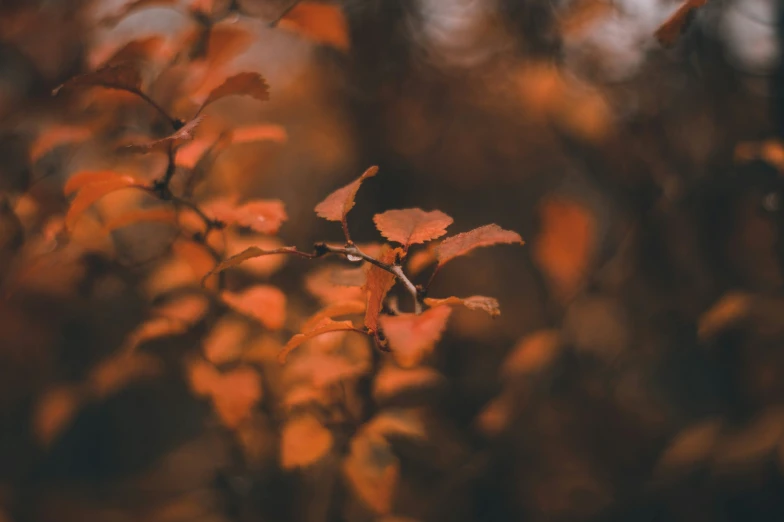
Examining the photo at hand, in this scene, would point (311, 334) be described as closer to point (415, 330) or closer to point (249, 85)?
point (415, 330)

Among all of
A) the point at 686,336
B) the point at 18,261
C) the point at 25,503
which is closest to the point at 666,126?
the point at 686,336

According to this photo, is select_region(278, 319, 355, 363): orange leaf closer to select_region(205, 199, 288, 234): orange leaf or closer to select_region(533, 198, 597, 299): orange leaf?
select_region(205, 199, 288, 234): orange leaf

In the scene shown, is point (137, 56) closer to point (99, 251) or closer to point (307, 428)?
point (99, 251)

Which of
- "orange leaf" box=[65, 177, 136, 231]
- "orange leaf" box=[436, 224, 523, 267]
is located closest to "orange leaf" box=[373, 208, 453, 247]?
"orange leaf" box=[436, 224, 523, 267]

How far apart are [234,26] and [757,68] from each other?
1.00m

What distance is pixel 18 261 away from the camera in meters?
0.79

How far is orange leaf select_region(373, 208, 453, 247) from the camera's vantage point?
42 centimetres

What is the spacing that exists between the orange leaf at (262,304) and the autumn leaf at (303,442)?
132 mm

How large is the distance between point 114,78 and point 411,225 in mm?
305

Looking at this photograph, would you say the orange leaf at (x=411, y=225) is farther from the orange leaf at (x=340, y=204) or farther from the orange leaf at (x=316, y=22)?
the orange leaf at (x=316, y=22)

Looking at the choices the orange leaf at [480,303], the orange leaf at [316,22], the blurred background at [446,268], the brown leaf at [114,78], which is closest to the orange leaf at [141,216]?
the blurred background at [446,268]

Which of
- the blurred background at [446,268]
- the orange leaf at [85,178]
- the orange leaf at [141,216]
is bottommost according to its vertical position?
the blurred background at [446,268]

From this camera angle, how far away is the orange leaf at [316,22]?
2.16ft

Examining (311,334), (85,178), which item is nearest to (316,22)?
(85,178)
